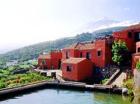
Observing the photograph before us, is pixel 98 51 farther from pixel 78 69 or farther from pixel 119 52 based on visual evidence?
pixel 119 52

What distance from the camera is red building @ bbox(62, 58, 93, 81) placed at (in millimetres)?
46344

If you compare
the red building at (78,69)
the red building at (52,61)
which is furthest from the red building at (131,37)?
the red building at (52,61)

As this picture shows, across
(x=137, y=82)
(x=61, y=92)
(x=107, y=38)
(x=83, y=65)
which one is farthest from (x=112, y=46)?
(x=137, y=82)

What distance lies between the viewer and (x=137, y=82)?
90.6ft

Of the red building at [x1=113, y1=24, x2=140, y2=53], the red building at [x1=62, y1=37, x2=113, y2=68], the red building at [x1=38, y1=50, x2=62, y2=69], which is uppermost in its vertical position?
the red building at [x1=113, y1=24, x2=140, y2=53]

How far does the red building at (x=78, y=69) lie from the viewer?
46.3 m

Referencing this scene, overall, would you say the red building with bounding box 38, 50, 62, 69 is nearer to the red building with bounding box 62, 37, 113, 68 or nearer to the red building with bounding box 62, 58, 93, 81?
the red building with bounding box 62, 37, 113, 68

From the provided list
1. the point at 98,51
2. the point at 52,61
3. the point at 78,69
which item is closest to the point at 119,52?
the point at 98,51

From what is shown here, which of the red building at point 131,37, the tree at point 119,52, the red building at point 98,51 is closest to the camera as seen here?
the tree at point 119,52

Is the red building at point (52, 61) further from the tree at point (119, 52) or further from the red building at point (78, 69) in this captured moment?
the tree at point (119, 52)

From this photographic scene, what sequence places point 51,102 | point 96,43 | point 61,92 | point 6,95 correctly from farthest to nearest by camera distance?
point 96,43, point 61,92, point 6,95, point 51,102

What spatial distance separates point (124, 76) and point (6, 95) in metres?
14.9

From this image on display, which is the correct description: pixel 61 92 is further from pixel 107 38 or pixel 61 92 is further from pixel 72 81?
pixel 107 38

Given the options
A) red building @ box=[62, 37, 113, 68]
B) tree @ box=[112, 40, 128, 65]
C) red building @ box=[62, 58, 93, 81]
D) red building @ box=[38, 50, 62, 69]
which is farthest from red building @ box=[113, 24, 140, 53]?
red building @ box=[38, 50, 62, 69]
